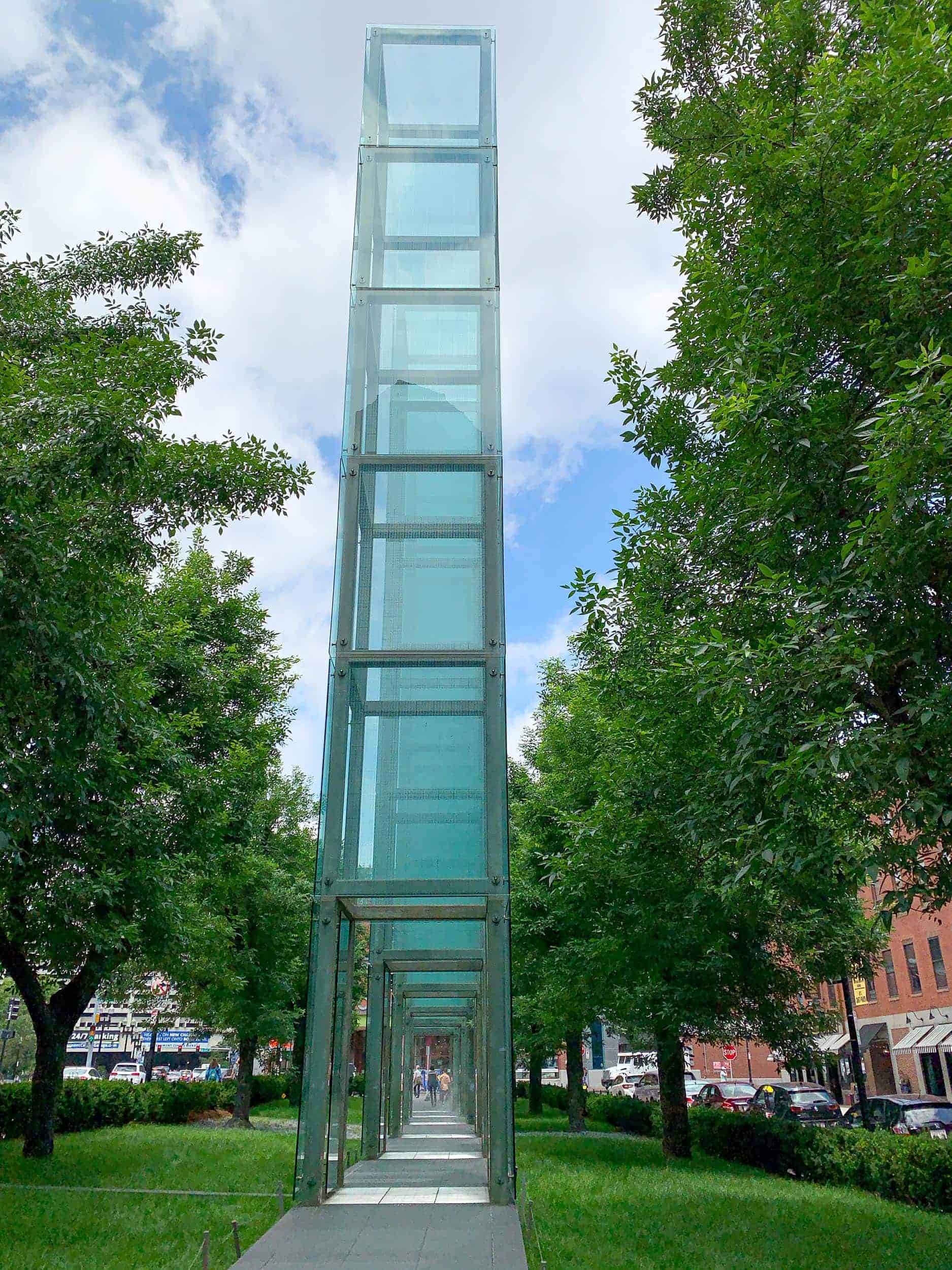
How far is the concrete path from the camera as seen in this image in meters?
7.30

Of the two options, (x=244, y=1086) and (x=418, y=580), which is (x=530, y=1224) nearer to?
(x=418, y=580)

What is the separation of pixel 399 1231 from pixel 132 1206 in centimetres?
597

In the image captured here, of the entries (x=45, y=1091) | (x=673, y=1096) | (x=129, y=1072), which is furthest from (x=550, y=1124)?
(x=129, y=1072)

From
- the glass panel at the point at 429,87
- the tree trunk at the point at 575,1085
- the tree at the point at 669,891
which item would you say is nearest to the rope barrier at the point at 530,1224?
the tree at the point at 669,891

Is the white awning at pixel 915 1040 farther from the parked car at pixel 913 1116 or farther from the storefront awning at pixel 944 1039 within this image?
the parked car at pixel 913 1116

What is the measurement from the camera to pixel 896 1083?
4172cm

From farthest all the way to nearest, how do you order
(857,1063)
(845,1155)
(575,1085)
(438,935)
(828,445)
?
(575,1085) < (857,1063) < (438,935) < (845,1155) < (828,445)

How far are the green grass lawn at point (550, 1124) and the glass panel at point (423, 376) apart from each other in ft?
64.6

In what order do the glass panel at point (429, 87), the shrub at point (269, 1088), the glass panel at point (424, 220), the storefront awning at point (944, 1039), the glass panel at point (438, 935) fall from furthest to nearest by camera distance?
the shrub at point (269, 1088) < the storefront awning at point (944, 1039) < the glass panel at point (438, 935) < the glass panel at point (429, 87) < the glass panel at point (424, 220)

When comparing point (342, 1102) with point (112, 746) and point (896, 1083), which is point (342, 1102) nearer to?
point (112, 746)

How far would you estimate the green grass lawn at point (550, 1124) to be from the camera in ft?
94.7

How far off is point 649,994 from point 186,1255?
11.0 metres

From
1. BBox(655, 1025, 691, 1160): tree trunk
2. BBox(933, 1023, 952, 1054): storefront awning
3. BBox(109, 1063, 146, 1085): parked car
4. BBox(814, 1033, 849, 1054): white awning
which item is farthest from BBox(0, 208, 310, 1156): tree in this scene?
BBox(109, 1063, 146, 1085): parked car

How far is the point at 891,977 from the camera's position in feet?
137
